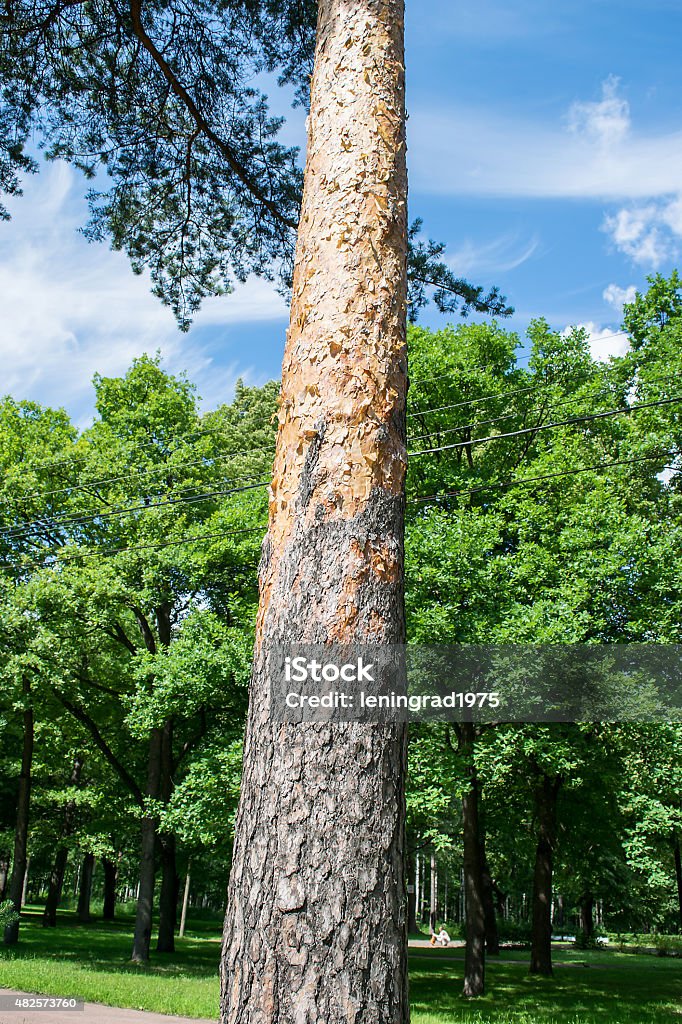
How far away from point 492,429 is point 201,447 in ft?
25.0

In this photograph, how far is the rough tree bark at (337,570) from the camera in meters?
2.06

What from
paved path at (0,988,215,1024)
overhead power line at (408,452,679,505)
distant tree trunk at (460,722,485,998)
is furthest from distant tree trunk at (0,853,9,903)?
overhead power line at (408,452,679,505)

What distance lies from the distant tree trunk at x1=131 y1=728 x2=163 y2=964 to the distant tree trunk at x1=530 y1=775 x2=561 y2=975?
29.0 feet

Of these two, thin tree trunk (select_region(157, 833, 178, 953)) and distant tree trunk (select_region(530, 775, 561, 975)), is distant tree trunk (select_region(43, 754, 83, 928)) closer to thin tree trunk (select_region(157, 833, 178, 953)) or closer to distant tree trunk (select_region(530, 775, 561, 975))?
thin tree trunk (select_region(157, 833, 178, 953))

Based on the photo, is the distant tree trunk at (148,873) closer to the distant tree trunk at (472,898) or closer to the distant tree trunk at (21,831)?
the distant tree trunk at (21,831)

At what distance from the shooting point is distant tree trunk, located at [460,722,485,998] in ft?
49.1

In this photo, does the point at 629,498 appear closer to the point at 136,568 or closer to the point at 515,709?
the point at 515,709

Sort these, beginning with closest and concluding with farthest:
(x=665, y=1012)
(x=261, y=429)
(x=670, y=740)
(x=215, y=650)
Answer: (x=670, y=740)
(x=665, y=1012)
(x=215, y=650)
(x=261, y=429)

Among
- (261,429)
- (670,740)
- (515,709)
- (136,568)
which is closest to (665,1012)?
(670,740)

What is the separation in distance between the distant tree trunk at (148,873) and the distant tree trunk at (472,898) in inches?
285

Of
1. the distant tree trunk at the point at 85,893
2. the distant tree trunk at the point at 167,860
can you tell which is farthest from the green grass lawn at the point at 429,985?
the distant tree trunk at the point at 85,893

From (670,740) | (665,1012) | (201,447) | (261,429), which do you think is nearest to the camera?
(670,740)

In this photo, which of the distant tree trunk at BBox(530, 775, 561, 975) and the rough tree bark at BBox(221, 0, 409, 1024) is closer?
the rough tree bark at BBox(221, 0, 409, 1024)

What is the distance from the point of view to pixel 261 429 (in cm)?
3141
